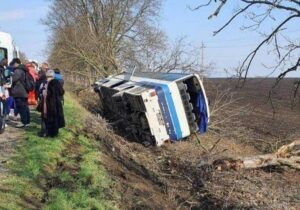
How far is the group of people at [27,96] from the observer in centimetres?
1223

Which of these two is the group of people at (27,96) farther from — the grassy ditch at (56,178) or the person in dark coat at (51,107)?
the grassy ditch at (56,178)

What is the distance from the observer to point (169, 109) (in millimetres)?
16422

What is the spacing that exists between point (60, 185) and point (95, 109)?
16.3 m

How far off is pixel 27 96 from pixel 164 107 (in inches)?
173

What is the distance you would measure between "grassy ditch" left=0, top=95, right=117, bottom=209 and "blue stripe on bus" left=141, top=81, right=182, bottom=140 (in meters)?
4.10

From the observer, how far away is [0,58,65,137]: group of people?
40.1 ft

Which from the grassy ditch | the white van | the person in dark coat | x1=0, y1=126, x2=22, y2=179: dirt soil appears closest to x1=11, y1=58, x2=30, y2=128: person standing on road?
x1=0, y1=126, x2=22, y2=179: dirt soil

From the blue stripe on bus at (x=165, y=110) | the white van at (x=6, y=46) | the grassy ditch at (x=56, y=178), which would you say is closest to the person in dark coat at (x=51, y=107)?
the grassy ditch at (x=56, y=178)

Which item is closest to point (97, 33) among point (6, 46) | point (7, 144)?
point (6, 46)

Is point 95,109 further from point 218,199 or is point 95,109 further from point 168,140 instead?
point 218,199

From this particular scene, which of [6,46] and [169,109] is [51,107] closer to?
[169,109]

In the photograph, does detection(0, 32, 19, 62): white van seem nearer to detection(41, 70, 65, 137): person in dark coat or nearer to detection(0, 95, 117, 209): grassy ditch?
detection(0, 95, 117, 209): grassy ditch

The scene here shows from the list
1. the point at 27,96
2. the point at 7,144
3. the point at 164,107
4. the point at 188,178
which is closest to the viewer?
the point at 7,144

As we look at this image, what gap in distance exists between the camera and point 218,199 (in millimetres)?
11297
